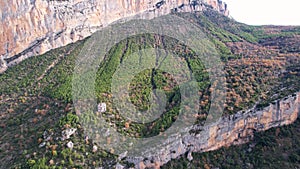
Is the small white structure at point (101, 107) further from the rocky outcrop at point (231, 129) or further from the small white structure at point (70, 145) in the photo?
the rocky outcrop at point (231, 129)

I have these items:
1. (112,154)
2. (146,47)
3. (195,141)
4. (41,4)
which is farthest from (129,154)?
(41,4)

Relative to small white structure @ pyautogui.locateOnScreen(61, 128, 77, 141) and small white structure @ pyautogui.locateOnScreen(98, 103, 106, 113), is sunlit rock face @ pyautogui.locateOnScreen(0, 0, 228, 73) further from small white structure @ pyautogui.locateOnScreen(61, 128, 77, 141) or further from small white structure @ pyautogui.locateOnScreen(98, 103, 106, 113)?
small white structure @ pyautogui.locateOnScreen(61, 128, 77, 141)

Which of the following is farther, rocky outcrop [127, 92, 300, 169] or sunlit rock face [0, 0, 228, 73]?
sunlit rock face [0, 0, 228, 73]

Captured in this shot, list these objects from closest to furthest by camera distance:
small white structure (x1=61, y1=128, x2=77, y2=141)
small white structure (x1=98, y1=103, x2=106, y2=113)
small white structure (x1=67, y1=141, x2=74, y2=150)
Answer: small white structure (x1=67, y1=141, x2=74, y2=150), small white structure (x1=61, y1=128, x2=77, y2=141), small white structure (x1=98, y1=103, x2=106, y2=113)

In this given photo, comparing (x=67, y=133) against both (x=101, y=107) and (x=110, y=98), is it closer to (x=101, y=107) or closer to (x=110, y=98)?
(x=101, y=107)

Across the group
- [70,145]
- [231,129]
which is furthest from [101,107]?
[231,129]

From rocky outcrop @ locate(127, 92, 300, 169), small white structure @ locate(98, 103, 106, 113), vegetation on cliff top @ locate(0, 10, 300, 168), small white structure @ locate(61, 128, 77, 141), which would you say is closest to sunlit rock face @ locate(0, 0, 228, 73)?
vegetation on cliff top @ locate(0, 10, 300, 168)

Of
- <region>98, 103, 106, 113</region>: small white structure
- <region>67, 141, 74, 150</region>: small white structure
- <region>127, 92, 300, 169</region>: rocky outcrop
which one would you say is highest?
<region>98, 103, 106, 113</region>: small white structure
